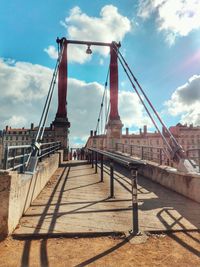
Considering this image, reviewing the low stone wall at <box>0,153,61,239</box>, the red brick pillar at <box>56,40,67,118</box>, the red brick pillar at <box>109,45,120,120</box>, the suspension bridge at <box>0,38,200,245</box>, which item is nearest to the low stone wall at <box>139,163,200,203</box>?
the suspension bridge at <box>0,38,200,245</box>

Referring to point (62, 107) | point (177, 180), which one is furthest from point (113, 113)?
point (177, 180)

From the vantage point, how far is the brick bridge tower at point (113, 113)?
18.0 metres

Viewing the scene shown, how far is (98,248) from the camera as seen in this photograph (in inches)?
131

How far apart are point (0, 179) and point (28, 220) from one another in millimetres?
1039

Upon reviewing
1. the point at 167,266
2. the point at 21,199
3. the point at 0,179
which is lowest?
the point at 167,266

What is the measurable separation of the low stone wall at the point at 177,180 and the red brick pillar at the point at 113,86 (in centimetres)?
939

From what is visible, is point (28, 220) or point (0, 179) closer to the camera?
point (0, 179)

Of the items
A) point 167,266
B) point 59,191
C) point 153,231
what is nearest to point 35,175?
point 59,191

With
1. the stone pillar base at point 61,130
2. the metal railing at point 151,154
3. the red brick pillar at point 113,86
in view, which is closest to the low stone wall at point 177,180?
the metal railing at point 151,154

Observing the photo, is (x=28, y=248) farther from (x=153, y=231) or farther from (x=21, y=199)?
(x=153, y=231)

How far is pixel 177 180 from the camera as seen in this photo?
7.14 metres

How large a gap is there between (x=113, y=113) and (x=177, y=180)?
11887 millimetres

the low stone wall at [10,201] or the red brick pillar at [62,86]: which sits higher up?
the red brick pillar at [62,86]

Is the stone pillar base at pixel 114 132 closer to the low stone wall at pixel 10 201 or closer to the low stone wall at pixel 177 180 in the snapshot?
the low stone wall at pixel 177 180
